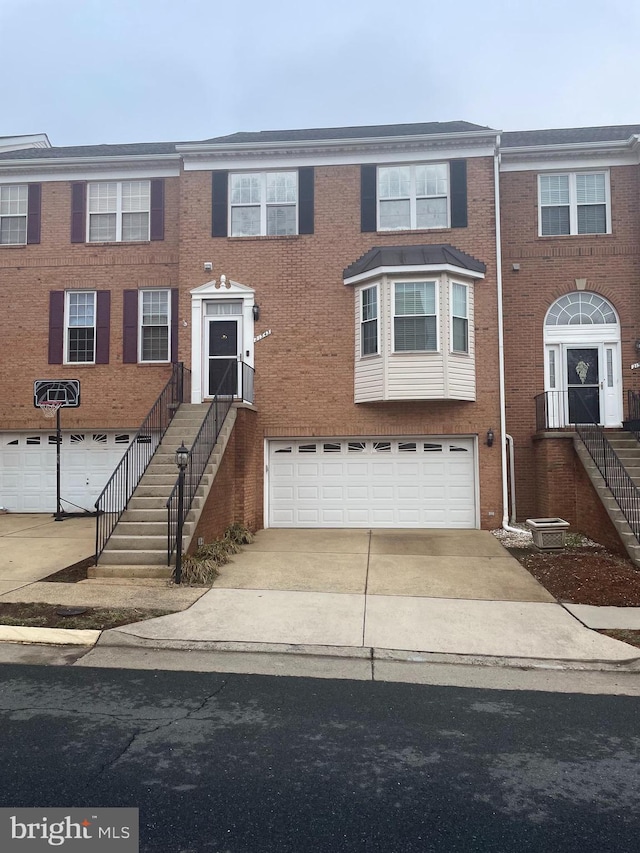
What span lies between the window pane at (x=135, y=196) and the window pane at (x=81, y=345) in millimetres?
3373

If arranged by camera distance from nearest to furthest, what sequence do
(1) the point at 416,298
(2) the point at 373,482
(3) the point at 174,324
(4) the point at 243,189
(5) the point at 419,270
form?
(5) the point at 419,270, (1) the point at 416,298, (2) the point at 373,482, (4) the point at 243,189, (3) the point at 174,324

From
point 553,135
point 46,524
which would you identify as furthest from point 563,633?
point 553,135

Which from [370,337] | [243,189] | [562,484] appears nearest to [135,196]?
[243,189]

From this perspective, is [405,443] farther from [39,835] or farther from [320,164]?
[39,835]

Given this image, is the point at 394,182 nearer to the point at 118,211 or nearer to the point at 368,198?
the point at 368,198

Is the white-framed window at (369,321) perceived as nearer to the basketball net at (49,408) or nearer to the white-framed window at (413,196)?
the white-framed window at (413,196)

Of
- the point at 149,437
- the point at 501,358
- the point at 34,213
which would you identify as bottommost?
the point at 149,437

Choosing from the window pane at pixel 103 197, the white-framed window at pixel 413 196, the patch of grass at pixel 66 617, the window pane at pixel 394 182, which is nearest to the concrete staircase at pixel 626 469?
the white-framed window at pixel 413 196

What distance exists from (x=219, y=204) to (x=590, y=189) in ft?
29.9

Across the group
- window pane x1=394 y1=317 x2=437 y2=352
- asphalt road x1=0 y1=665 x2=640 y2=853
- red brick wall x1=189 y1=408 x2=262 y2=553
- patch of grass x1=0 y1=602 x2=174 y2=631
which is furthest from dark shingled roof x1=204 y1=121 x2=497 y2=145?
asphalt road x1=0 y1=665 x2=640 y2=853

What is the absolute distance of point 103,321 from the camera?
14.5 metres

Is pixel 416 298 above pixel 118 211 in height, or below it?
below

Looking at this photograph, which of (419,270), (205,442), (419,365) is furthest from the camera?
(419,365)

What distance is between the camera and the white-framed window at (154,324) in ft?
47.3
